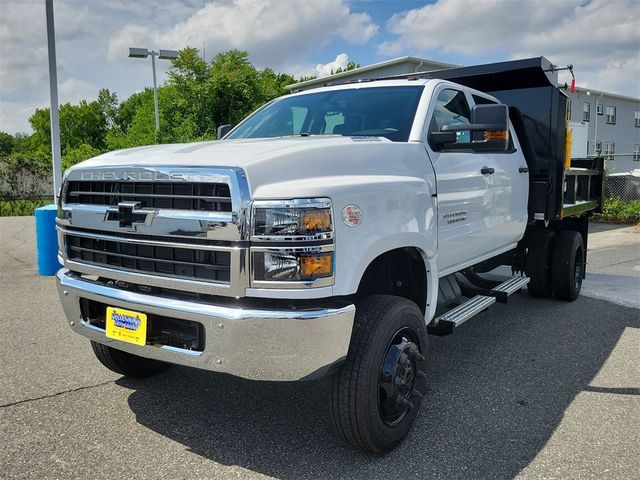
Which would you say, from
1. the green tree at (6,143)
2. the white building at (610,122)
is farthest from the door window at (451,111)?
the green tree at (6,143)

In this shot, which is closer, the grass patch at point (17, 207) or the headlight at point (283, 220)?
the headlight at point (283, 220)

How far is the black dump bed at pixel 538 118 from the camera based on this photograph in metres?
5.53

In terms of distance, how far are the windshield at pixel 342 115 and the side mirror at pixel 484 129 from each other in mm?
299

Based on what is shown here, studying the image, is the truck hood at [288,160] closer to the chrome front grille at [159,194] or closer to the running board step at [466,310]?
the chrome front grille at [159,194]

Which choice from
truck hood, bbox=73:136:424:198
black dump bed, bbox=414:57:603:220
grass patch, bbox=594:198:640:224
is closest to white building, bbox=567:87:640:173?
grass patch, bbox=594:198:640:224

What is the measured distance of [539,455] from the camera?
3000mm

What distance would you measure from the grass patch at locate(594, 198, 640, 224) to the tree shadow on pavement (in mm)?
13107

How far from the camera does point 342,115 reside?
4070mm

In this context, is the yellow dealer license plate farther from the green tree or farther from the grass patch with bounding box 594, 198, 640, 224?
the green tree

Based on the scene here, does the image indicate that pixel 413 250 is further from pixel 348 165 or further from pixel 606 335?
pixel 606 335

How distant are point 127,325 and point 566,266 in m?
5.03

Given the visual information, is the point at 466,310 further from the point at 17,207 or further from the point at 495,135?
the point at 17,207

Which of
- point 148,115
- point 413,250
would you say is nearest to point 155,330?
point 413,250

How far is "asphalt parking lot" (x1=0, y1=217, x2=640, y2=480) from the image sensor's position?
2.88 metres
